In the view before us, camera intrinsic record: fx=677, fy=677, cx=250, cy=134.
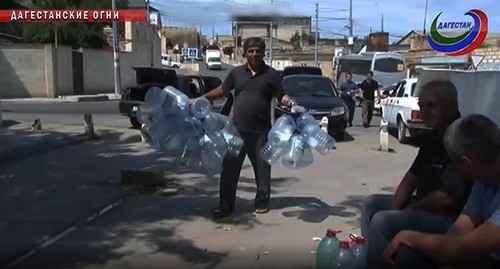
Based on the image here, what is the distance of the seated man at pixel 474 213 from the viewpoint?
119 inches

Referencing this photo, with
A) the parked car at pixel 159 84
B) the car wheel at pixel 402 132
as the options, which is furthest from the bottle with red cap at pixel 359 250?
the parked car at pixel 159 84

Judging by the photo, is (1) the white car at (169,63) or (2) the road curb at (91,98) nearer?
(2) the road curb at (91,98)

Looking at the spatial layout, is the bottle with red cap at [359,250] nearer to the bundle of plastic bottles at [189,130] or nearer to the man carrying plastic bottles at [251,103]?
the bundle of plastic bottles at [189,130]

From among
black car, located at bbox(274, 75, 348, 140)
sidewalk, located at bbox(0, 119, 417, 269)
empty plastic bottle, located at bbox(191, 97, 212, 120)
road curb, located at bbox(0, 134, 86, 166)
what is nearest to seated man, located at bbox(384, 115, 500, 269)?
sidewalk, located at bbox(0, 119, 417, 269)

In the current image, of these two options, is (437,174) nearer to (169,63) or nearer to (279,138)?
(279,138)

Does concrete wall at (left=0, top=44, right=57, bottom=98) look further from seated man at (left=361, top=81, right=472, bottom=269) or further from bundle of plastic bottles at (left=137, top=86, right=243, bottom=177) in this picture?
seated man at (left=361, top=81, right=472, bottom=269)

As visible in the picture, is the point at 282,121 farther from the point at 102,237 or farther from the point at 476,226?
the point at 476,226

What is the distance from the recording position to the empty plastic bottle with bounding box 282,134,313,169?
6.68 m

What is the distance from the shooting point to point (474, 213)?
3.27m

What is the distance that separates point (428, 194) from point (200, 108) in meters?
3.03

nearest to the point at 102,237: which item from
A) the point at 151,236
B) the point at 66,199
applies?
the point at 151,236

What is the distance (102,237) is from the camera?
647 cm

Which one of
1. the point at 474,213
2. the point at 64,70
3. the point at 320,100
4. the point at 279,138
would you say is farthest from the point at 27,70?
the point at 474,213

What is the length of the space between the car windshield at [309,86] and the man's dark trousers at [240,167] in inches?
375
